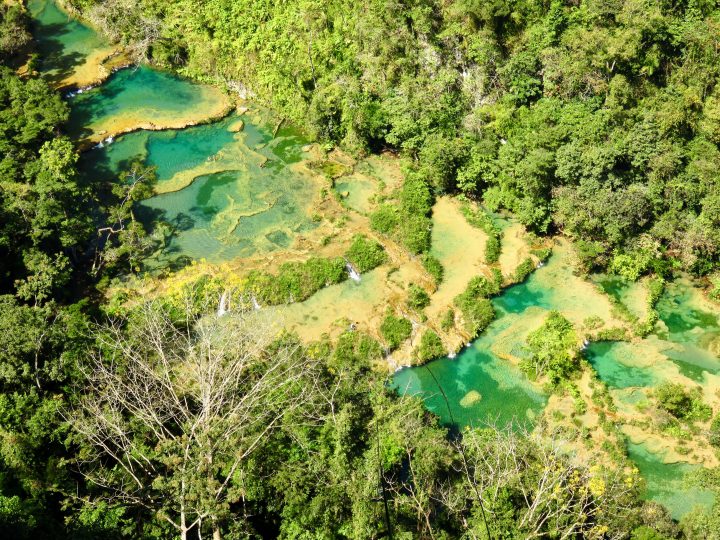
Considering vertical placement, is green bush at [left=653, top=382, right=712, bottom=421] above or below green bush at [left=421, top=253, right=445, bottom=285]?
below

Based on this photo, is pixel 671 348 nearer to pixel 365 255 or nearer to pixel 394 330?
pixel 394 330

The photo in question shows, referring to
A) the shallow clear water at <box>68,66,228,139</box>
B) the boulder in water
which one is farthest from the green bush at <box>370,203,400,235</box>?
the shallow clear water at <box>68,66,228,139</box>

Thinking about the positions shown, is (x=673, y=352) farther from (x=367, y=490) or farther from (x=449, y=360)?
(x=367, y=490)

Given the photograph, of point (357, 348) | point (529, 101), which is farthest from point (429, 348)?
point (529, 101)

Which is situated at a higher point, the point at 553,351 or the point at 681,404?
the point at 553,351

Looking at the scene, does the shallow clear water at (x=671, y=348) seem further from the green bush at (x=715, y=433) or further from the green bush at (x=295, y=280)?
the green bush at (x=295, y=280)

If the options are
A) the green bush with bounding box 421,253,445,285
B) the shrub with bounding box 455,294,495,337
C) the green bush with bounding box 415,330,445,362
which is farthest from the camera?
the green bush with bounding box 421,253,445,285

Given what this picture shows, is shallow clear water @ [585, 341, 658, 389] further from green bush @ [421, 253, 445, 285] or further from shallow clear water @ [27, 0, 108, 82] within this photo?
shallow clear water @ [27, 0, 108, 82]

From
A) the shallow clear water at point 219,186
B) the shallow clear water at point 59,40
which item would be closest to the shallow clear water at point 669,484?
the shallow clear water at point 219,186
